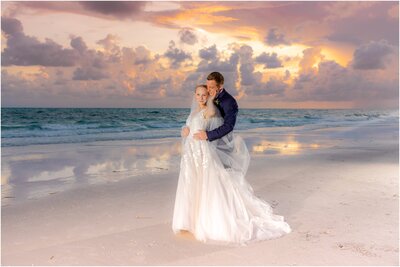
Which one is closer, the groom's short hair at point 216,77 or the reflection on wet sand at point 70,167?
the groom's short hair at point 216,77

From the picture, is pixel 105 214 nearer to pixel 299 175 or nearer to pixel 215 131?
pixel 215 131

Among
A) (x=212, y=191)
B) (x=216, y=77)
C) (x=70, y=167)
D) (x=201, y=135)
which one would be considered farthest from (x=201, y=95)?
(x=70, y=167)

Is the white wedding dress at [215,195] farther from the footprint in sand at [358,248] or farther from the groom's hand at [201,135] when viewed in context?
the footprint in sand at [358,248]

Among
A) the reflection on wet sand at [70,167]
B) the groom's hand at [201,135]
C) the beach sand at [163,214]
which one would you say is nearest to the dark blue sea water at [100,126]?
the reflection on wet sand at [70,167]

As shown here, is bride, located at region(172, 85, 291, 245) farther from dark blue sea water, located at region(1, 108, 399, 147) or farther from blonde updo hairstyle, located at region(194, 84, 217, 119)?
dark blue sea water, located at region(1, 108, 399, 147)

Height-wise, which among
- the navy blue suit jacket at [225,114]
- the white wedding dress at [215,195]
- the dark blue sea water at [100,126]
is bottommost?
the dark blue sea water at [100,126]

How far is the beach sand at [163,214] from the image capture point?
468 centimetres

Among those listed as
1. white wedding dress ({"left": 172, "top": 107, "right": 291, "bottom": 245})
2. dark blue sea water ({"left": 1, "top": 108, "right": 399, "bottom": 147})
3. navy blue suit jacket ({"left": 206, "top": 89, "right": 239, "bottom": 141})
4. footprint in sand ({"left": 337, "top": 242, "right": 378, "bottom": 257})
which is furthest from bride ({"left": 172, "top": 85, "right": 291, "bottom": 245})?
dark blue sea water ({"left": 1, "top": 108, "right": 399, "bottom": 147})

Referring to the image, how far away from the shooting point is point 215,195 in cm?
524

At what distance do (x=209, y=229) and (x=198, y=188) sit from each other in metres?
0.53

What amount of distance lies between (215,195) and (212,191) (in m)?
0.06

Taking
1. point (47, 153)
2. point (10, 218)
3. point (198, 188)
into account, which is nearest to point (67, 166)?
point (47, 153)

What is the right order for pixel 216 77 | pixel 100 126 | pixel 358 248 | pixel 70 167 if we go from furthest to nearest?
1. pixel 100 126
2. pixel 70 167
3. pixel 216 77
4. pixel 358 248

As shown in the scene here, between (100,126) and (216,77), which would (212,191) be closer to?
(216,77)
